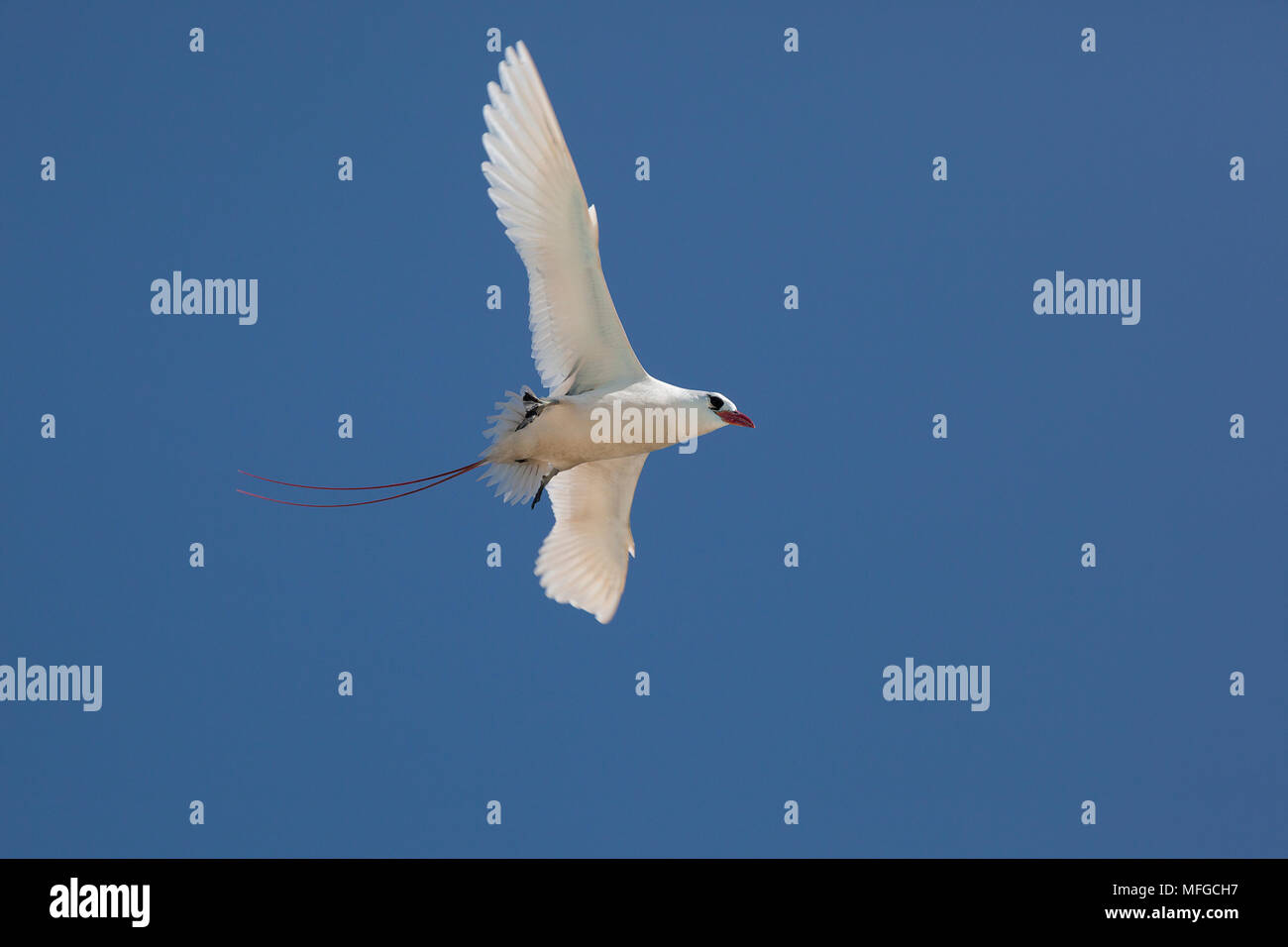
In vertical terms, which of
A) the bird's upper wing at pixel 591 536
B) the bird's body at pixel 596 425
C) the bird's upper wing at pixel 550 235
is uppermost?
the bird's upper wing at pixel 550 235

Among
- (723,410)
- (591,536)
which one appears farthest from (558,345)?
(591,536)

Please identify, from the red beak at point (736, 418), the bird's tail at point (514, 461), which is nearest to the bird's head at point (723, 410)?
the red beak at point (736, 418)

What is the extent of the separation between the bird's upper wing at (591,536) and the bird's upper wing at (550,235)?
139cm

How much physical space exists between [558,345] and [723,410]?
136 cm

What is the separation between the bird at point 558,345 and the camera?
10672 millimetres

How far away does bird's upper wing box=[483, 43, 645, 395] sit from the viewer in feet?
34.7

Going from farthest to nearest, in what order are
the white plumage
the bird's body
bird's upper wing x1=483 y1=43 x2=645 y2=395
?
the bird's body → the white plumage → bird's upper wing x1=483 y1=43 x2=645 y2=395

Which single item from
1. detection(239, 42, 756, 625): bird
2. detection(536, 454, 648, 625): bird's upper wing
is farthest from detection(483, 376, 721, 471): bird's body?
detection(536, 454, 648, 625): bird's upper wing

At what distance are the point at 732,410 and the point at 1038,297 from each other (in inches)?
243

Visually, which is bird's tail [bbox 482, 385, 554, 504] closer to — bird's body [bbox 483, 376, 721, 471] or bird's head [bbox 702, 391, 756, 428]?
bird's body [bbox 483, 376, 721, 471]

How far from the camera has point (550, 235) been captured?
1111 centimetres

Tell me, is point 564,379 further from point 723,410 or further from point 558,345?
point 723,410

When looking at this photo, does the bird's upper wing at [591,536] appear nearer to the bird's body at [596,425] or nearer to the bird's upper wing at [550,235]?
the bird's body at [596,425]

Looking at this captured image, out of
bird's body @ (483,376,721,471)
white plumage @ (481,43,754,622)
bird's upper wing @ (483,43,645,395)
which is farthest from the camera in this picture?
bird's body @ (483,376,721,471)
